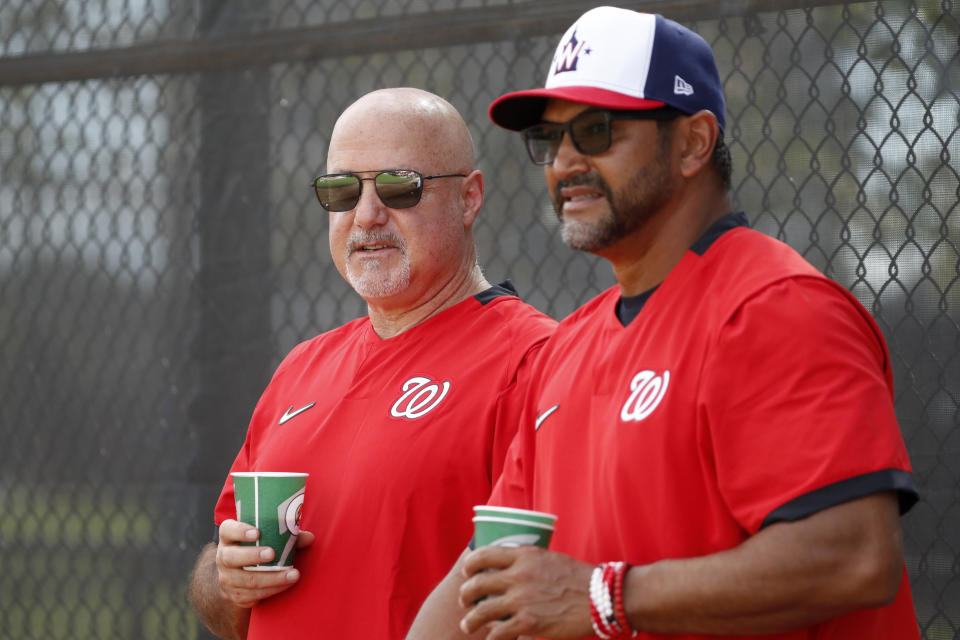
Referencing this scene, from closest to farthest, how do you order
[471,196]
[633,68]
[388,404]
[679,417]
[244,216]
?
1. [679,417]
2. [633,68]
3. [388,404]
4. [471,196]
5. [244,216]

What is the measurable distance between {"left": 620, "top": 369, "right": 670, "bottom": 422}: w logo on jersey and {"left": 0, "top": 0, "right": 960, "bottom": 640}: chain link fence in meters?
1.72

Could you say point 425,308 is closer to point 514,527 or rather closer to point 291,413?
point 291,413

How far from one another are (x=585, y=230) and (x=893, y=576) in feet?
2.22

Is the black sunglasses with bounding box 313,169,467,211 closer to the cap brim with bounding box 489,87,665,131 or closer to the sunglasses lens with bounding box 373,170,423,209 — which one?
the sunglasses lens with bounding box 373,170,423,209

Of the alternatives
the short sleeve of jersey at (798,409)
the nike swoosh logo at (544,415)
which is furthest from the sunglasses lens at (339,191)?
the short sleeve of jersey at (798,409)

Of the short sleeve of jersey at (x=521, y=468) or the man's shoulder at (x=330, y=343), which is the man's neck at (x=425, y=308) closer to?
the man's shoulder at (x=330, y=343)

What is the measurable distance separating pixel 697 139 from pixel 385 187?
33.1 inches

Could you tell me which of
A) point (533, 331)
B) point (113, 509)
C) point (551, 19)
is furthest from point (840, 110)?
point (113, 509)

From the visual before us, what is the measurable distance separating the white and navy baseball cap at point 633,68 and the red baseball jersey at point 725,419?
23cm

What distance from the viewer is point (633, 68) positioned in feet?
5.48

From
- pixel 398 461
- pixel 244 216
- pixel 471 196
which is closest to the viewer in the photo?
pixel 398 461

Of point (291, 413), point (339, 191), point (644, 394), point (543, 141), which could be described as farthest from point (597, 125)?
point (291, 413)

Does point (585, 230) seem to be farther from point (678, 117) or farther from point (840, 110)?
point (840, 110)

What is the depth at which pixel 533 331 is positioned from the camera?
7.27 feet
